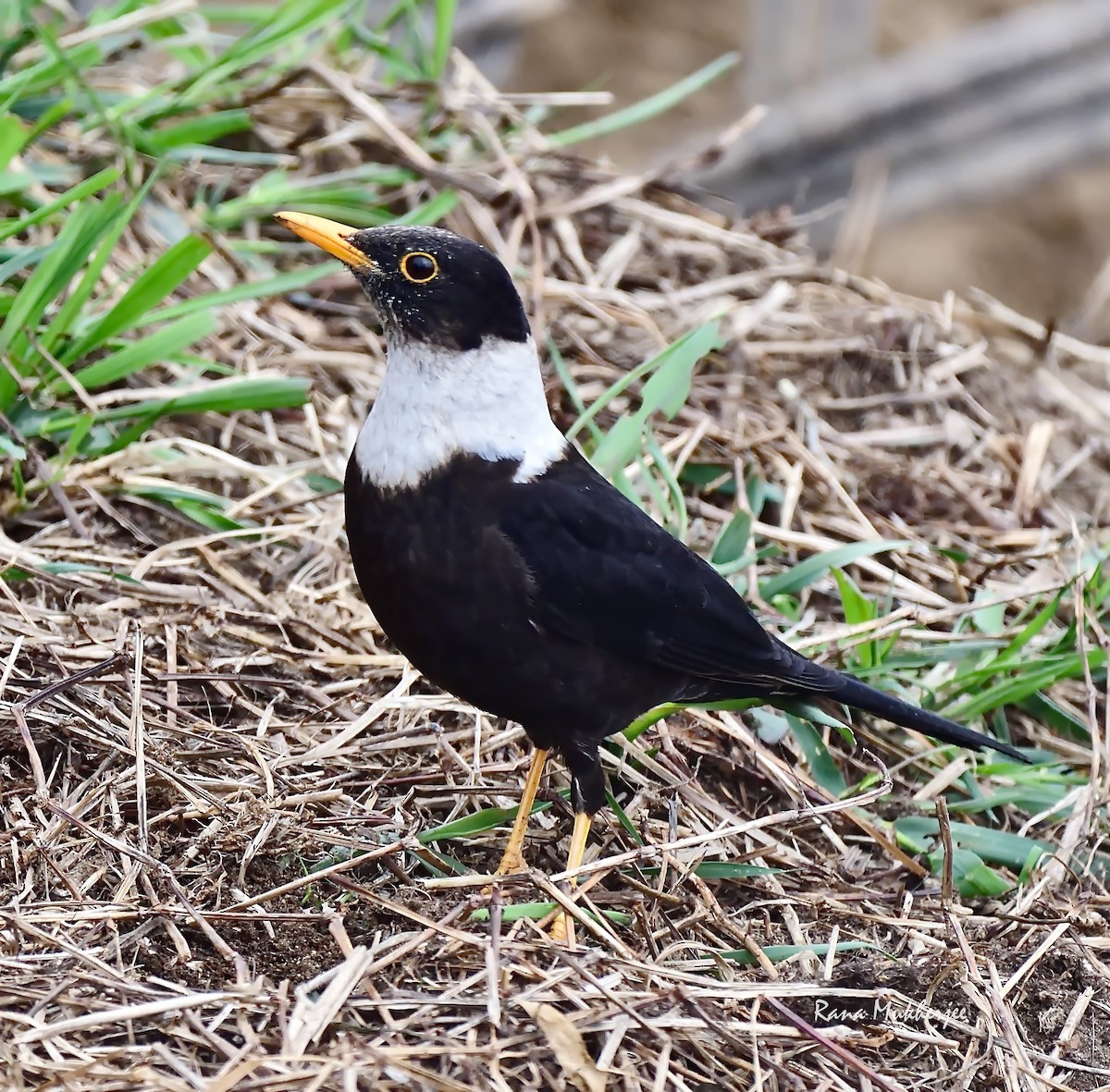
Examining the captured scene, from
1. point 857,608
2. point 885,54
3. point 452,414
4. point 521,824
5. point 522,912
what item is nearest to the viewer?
point 522,912

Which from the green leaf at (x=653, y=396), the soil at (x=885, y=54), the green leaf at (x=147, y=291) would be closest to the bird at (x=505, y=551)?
the green leaf at (x=653, y=396)

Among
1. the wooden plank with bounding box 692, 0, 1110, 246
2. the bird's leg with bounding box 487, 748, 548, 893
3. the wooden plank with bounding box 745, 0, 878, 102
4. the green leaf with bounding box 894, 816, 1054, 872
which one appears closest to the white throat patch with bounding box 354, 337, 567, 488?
the bird's leg with bounding box 487, 748, 548, 893

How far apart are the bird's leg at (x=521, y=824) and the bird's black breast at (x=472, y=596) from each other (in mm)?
167

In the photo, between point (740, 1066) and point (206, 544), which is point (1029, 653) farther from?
point (206, 544)

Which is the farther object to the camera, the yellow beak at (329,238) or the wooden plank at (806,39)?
the wooden plank at (806,39)

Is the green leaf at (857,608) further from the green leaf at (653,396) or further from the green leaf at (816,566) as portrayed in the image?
the green leaf at (653,396)

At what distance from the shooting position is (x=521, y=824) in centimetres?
292

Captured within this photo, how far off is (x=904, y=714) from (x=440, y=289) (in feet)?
4.12

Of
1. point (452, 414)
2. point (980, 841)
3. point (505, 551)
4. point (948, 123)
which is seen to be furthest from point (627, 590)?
point (948, 123)

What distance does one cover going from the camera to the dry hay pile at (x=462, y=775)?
234 cm

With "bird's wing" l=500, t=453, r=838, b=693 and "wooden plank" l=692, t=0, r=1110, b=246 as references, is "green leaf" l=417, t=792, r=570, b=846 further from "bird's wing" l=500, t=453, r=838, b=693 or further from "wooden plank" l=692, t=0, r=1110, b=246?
"wooden plank" l=692, t=0, r=1110, b=246

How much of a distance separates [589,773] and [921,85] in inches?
202

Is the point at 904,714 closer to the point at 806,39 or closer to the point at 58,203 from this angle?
the point at 58,203

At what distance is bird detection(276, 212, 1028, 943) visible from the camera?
2709 mm
